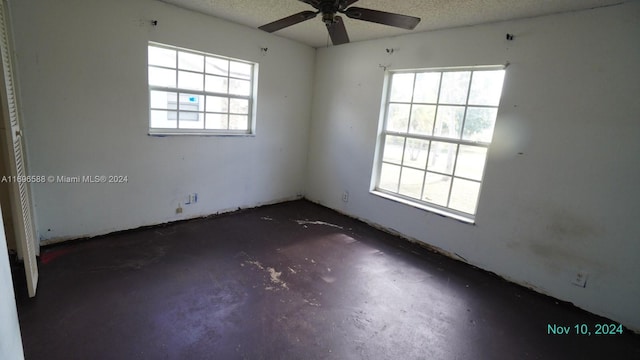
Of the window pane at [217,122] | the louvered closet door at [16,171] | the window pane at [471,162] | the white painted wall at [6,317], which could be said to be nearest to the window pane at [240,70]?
the window pane at [217,122]

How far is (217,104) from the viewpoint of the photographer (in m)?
3.67

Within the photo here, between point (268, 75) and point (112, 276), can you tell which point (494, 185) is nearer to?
point (268, 75)

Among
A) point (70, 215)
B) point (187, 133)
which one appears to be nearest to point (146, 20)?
point (187, 133)

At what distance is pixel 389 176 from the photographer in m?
3.82

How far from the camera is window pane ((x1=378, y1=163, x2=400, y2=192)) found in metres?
3.73

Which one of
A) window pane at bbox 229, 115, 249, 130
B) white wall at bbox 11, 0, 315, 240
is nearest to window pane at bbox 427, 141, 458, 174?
white wall at bbox 11, 0, 315, 240

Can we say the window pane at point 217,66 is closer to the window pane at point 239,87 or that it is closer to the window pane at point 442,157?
the window pane at point 239,87

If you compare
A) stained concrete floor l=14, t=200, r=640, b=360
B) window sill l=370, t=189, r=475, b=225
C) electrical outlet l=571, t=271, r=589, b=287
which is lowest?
stained concrete floor l=14, t=200, r=640, b=360

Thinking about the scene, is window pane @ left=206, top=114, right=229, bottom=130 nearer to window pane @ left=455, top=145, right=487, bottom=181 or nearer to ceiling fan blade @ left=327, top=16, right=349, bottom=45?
ceiling fan blade @ left=327, top=16, right=349, bottom=45

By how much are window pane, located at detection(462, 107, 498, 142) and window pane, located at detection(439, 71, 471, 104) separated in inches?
6.9

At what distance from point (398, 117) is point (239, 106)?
205 cm

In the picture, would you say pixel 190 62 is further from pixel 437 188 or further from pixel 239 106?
pixel 437 188

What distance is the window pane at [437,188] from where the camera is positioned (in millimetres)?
3289

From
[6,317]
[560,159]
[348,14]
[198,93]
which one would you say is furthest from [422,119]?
[6,317]
